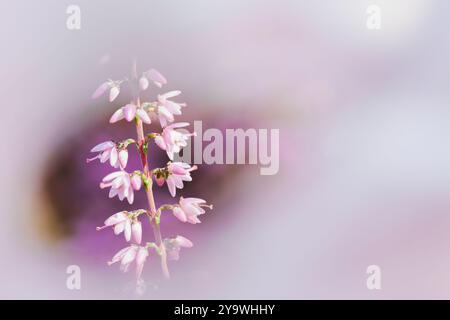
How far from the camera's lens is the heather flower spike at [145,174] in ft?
2.59

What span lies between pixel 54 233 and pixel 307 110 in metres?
0.50

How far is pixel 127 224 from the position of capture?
81 centimetres

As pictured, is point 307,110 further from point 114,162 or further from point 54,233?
point 54,233

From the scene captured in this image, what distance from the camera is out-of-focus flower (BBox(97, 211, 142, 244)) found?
0.81m

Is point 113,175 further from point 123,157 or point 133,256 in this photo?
point 133,256

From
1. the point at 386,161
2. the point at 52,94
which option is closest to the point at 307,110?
the point at 386,161

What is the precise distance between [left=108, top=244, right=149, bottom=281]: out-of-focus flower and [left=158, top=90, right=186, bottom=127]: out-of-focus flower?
210 millimetres

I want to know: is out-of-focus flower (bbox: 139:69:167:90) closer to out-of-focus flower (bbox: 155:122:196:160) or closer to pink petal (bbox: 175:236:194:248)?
out-of-focus flower (bbox: 155:122:196:160)

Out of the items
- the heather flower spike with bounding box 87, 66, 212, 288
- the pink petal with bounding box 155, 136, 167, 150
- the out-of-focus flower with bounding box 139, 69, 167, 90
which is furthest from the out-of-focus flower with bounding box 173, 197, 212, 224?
the out-of-focus flower with bounding box 139, 69, 167, 90

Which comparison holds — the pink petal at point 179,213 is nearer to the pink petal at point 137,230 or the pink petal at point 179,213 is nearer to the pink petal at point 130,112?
the pink petal at point 137,230

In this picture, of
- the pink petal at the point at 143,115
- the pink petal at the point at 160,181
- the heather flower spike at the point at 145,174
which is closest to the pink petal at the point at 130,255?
the heather flower spike at the point at 145,174

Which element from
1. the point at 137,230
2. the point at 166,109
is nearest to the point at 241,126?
the point at 166,109

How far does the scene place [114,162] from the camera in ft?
2.58
